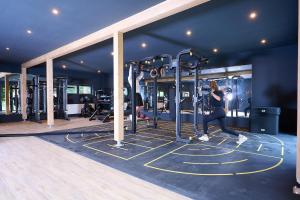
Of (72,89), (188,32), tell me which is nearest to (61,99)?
(72,89)

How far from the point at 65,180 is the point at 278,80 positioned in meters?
7.16

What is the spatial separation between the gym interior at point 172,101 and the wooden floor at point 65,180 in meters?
0.02

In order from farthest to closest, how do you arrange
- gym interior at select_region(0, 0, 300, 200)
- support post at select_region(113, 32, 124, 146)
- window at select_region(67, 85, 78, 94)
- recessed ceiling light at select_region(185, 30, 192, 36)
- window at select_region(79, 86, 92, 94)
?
window at select_region(79, 86, 92, 94) → window at select_region(67, 85, 78, 94) → recessed ceiling light at select_region(185, 30, 192, 36) → support post at select_region(113, 32, 124, 146) → gym interior at select_region(0, 0, 300, 200)

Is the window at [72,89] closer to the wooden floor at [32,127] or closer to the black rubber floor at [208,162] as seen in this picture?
the wooden floor at [32,127]

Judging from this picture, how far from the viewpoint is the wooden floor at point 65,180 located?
90.0 inches

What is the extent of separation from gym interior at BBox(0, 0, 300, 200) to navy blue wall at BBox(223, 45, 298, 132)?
3 centimetres

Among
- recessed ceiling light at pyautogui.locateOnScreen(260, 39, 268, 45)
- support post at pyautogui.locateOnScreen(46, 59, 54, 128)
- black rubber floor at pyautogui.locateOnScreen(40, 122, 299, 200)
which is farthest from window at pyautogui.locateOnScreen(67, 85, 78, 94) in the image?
recessed ceiling light at pyautogui.locateOnScreen(260, 39, 268, 45)

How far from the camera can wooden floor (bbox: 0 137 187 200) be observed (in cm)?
229

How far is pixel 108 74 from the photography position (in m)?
13.5

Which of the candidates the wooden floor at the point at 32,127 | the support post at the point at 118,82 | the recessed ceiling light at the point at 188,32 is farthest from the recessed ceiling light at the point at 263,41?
the wooden floor at the point at 32,127

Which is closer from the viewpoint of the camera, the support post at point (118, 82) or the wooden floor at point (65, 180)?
the wooden floor at point (65, 180)

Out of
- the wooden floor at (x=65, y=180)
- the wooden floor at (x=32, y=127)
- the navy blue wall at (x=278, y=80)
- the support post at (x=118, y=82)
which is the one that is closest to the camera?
the wooden floor at (x=65, y=180)

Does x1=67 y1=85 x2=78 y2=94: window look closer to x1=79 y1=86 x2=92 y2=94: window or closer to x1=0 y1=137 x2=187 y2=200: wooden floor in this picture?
x1=79 y1=86 x2=92 y2=94: window

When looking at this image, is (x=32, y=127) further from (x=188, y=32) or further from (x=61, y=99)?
(x=188, y=32)
